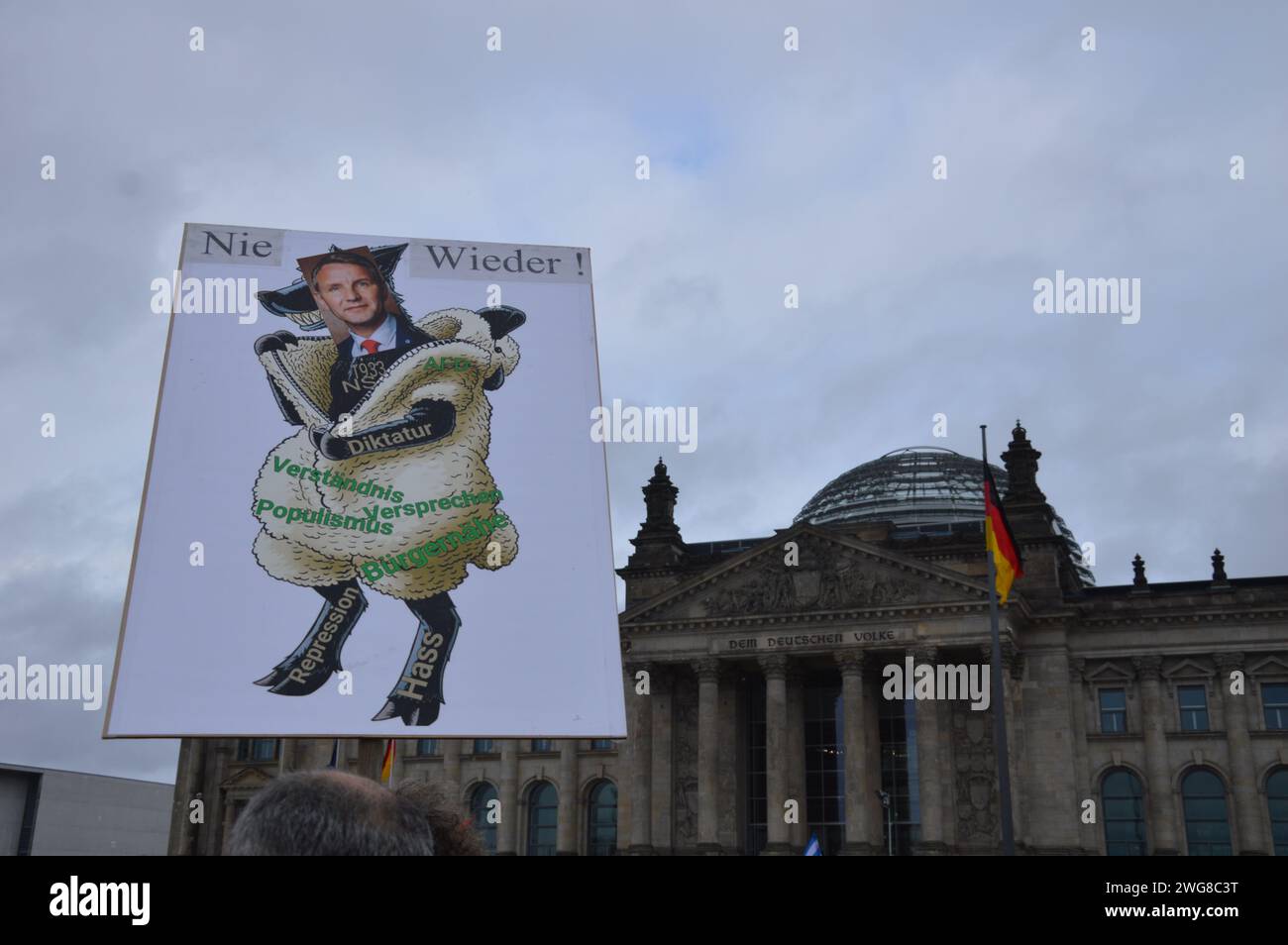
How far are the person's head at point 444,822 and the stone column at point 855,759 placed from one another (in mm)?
52490

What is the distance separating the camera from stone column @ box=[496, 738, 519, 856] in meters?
65.1

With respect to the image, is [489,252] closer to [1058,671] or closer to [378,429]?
[378,429]

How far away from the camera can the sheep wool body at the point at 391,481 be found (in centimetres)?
1287

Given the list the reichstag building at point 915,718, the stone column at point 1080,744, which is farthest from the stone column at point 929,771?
the stone column at point 1080,744

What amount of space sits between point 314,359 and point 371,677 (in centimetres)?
343

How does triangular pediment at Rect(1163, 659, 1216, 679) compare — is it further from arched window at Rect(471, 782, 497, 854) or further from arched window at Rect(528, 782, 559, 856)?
arched window at Rect(471, 782, 497, 854)

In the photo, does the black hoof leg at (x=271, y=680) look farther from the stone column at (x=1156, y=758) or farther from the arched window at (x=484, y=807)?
the arched window at (x=484, y=807)

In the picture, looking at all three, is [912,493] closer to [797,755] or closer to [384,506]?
[797,755]

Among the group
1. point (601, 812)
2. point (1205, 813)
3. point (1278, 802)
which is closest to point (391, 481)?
point (1205, 813)

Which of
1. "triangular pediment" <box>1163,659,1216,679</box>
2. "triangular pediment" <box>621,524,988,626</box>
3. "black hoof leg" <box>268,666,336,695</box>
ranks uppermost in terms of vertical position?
"triangular pediment" <box>621,524,988,626</box>

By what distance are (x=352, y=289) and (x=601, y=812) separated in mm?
55239

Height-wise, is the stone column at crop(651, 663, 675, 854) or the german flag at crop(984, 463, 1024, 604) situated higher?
the german flag at crop(984, 463, 1024, 604)

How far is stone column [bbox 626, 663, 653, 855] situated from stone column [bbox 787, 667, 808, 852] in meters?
6.93

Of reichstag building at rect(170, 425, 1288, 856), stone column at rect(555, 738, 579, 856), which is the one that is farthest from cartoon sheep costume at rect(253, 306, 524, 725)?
stone column at rect(555, 738, 579, 856)
